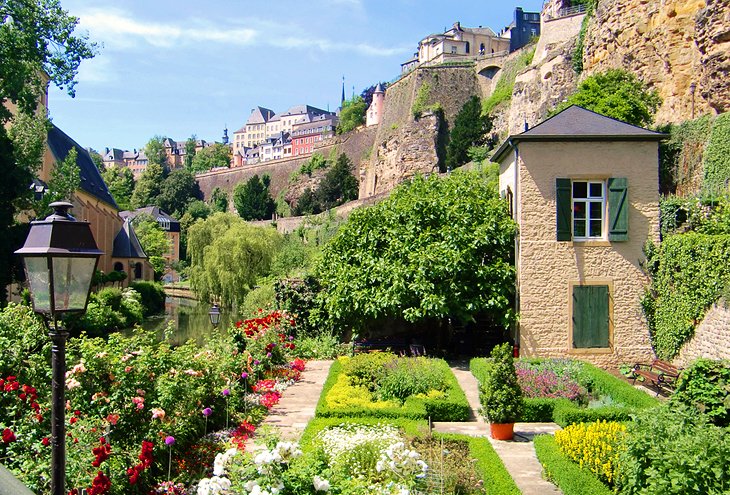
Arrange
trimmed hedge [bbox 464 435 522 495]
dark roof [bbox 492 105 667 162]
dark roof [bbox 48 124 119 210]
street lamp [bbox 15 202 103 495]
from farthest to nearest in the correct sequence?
1. dark roof [bbox 48 124 119 210]
2. dark roof [bbox 492 105 667 162]
3. trimmed hedge [bbox 464 435 522 495]
4. street lamp [bbox 15 202 103 495]

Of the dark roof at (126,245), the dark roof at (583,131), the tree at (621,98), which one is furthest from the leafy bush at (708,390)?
the dark roof at (126,245)

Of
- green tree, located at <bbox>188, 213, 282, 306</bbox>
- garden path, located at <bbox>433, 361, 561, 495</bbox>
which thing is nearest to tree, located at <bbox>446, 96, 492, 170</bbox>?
green tree, located at <bbox>188, 213, 282, 306</bbox>

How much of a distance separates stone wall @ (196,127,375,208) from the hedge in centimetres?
5896

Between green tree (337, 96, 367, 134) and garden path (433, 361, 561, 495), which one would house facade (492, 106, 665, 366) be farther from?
green tree (337, 96, 367, 134)

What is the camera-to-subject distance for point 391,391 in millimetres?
11664

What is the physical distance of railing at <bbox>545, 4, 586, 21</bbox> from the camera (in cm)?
4562

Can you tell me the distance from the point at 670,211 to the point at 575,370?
5.14 meters

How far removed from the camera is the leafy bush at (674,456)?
18.0ft

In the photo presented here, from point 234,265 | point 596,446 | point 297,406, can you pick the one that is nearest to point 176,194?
point 234,265

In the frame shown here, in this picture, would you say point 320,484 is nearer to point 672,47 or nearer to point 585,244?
point 585,244

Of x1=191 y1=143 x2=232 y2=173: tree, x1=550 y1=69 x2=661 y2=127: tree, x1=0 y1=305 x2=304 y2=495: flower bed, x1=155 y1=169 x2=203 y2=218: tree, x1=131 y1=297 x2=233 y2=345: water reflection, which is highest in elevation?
x1=191 y1=143 x2=232 y2=173: tree

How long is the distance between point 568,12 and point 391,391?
41892mm

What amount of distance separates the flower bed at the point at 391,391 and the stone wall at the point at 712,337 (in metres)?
4.93

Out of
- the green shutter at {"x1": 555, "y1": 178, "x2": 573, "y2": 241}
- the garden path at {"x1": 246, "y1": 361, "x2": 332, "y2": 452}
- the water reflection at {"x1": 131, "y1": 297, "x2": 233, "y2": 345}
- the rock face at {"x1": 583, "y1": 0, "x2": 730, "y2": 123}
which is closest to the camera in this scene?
the garden path at {"x1": 246, "y1": 361, "x2": 332, "y2": 452}
